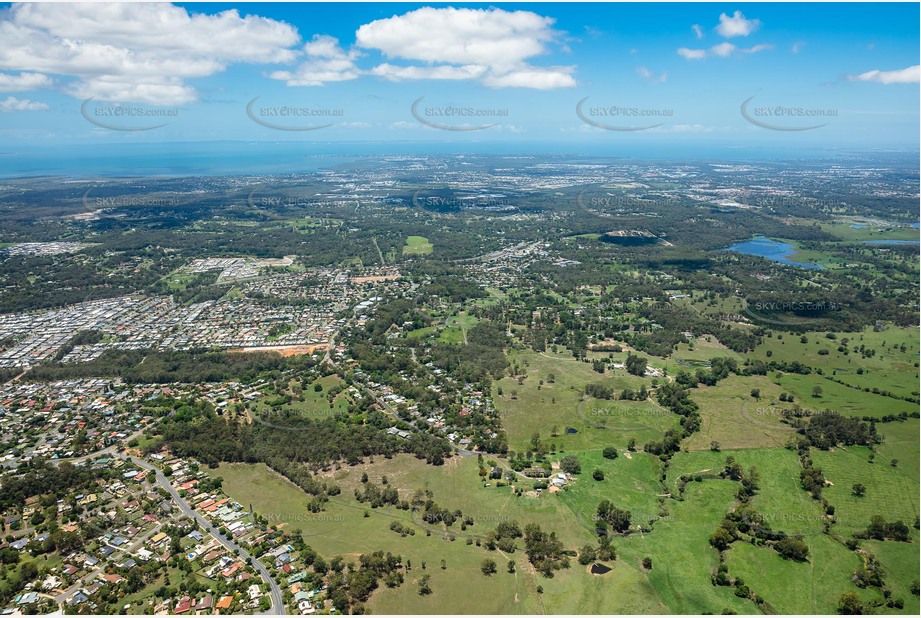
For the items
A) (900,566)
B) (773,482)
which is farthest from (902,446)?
(900,566)

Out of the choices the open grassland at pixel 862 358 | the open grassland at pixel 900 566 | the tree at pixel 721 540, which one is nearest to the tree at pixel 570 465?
the tree at pixel 721 540

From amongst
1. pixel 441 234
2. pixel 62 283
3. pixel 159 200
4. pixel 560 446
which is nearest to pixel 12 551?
pixel 560 446

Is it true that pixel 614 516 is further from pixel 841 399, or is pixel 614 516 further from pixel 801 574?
pixel 841 399

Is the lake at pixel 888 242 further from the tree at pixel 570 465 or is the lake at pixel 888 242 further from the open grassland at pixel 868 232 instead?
the tree at pixel 570 465

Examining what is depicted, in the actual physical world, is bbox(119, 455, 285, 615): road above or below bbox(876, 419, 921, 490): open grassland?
above

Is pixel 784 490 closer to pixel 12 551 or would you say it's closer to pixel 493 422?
pixel 493 422

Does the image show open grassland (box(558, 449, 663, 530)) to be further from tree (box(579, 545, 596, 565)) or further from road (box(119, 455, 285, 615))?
road (box(119, 455, 285, 615))

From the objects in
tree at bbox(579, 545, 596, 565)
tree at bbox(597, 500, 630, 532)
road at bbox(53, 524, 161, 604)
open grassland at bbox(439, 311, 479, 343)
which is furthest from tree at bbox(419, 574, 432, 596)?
open grassland at bbox(439, 311, 479, 343)
